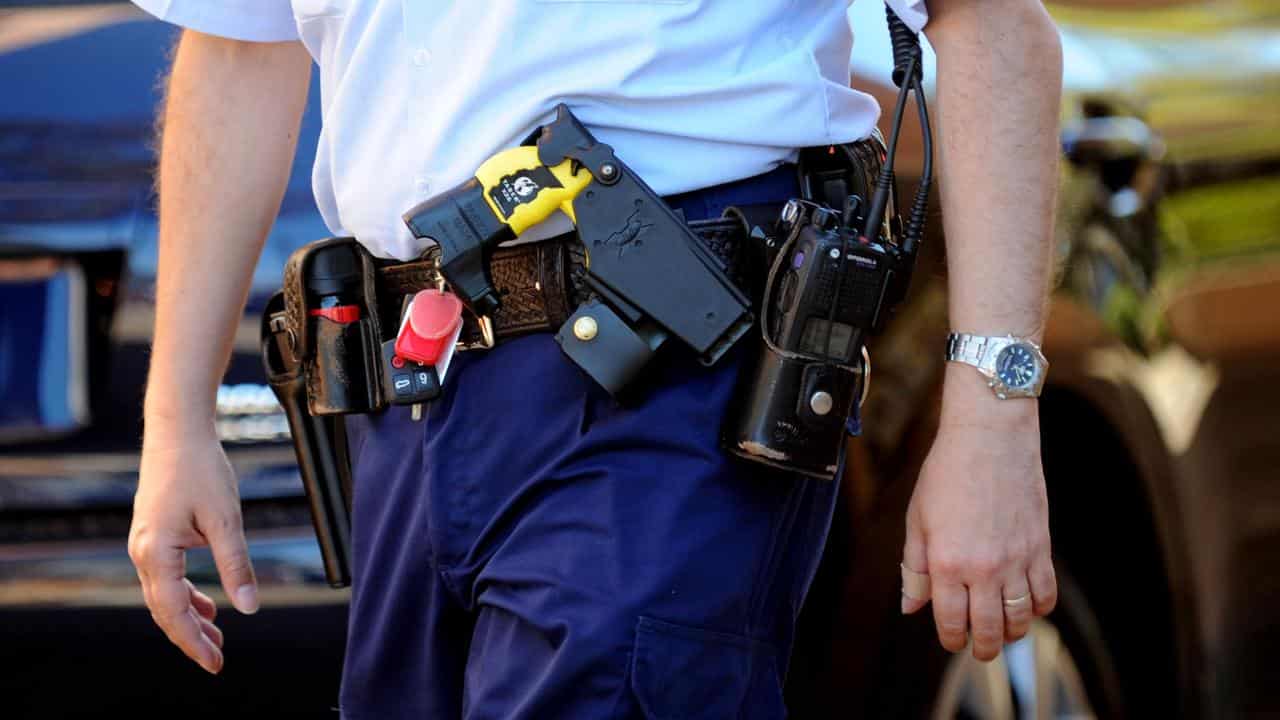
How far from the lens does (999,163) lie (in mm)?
1398

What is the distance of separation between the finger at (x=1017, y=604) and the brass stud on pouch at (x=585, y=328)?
407mm

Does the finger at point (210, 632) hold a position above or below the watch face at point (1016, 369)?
below

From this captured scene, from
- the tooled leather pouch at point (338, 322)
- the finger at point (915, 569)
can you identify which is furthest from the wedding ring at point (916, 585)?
the tooled leather pouch at point (338, 322)

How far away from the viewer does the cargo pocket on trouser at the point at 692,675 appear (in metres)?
1.33

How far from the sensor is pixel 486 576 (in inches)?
56.6

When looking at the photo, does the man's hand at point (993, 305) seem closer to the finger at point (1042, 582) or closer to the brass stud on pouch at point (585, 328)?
the finger at point (1042, 582)

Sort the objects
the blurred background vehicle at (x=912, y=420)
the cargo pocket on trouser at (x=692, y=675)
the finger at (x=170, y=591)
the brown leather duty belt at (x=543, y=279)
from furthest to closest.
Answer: the blurred background vehicle at (x=912, y=420) < the finger at (x=170, y=591) < the brown leather duty belt at (x=543, y=279) < the cargo pocket on trouser at (x=692, y=675)

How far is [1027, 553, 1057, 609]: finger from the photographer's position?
4.60 feet

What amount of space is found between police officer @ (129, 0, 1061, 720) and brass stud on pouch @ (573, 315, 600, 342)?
0.05 metres

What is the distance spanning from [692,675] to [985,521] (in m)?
0.28

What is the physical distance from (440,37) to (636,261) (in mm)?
278

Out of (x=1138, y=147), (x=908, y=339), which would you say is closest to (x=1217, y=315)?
(x=1138, y=147)

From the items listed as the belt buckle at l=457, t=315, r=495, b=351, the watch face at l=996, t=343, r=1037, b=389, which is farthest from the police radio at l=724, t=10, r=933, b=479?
the belt buckle at l=457, t=315, r=495, b=351

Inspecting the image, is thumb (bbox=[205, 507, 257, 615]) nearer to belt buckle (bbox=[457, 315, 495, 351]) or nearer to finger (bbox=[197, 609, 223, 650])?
finger (bbox=[197, 609, 223, 650])
